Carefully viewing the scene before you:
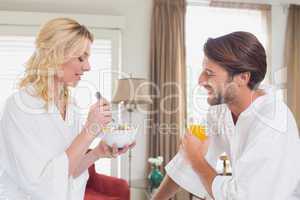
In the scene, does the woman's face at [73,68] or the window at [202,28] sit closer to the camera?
the woman's face at [73,68]

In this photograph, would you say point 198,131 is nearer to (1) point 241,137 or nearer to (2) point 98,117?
(1) point 241,137

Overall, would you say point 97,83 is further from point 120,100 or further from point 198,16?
point 198,16

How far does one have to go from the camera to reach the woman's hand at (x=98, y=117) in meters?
1.38

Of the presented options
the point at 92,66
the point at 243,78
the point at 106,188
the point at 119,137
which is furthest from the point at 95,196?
the point at 243,78

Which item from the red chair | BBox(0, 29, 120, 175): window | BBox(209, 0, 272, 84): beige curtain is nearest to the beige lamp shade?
BBox(0, 29, 120, 175): window

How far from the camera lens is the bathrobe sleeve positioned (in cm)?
128

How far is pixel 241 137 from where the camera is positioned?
140 cm

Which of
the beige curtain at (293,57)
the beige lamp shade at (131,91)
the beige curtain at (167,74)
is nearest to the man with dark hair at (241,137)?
the beige lamp shade at (131,91)

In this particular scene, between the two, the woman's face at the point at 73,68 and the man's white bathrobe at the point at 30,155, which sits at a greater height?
the woman's face at the point at 73,68

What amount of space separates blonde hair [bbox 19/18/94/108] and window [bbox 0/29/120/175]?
237 centimetres

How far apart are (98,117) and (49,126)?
0.65 feet

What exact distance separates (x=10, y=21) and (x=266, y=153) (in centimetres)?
334

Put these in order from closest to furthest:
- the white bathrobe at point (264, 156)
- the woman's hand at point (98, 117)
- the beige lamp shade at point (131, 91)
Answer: the white bathrobe at point (264, 156) < the woman's hand at point (98, 117) < the beige lamp shade at point (131, 91)

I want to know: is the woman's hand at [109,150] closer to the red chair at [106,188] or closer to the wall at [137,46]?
the red chair at [106,188]
